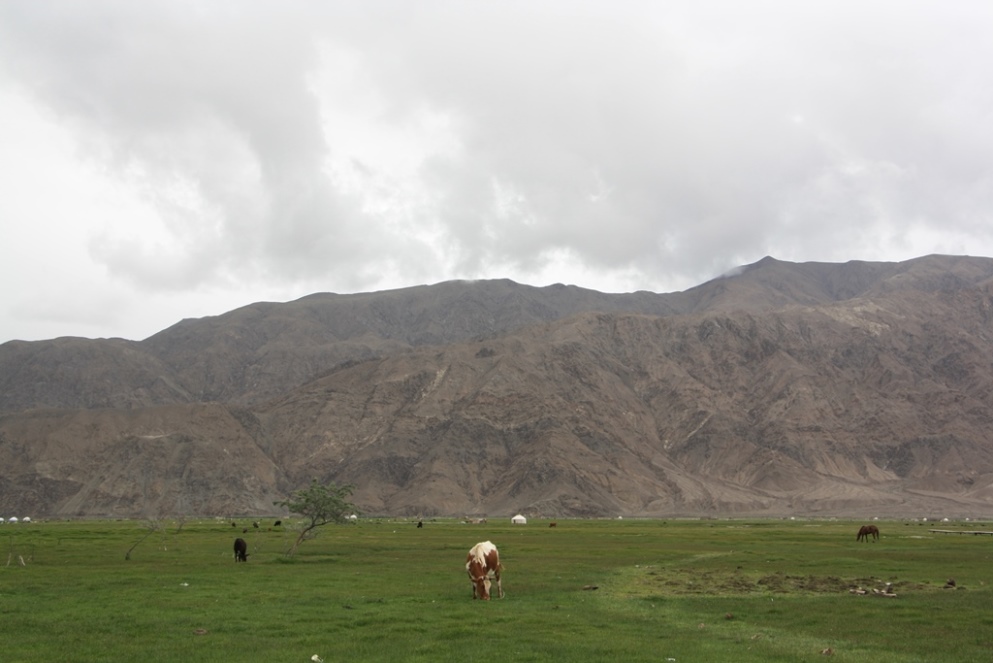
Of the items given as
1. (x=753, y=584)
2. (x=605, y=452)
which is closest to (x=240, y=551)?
(x=753, y=584)

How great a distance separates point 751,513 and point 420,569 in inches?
5116

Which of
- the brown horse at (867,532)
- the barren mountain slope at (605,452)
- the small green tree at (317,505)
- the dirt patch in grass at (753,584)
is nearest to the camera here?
the dirt patch in grass at (753,584)

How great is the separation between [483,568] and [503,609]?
9.75 feet

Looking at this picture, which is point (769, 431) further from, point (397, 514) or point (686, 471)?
Answer: point (397, 514)

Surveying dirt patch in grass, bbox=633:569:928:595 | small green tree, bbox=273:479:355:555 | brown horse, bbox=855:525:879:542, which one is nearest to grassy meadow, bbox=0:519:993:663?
dirt patch in grass, bbox=633:569:928:595

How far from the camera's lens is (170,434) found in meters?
175

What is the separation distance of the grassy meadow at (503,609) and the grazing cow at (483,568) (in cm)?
85

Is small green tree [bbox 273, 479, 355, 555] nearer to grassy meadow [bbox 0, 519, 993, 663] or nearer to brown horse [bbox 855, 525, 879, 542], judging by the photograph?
grassy meadow [bbox 0, 519, 993, 663]

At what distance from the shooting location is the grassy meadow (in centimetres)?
2023

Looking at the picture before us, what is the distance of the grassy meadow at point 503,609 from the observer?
66.4 ft

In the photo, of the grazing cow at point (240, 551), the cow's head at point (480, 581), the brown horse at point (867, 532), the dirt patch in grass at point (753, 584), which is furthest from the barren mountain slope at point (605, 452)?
the cow's head at point (480, 581)

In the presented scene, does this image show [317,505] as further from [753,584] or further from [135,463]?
[135,463]

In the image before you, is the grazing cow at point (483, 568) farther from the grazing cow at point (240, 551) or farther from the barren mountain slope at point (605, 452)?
the barren mountain slope at point (605, 452)

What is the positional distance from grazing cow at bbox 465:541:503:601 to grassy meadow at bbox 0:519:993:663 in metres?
0.85
